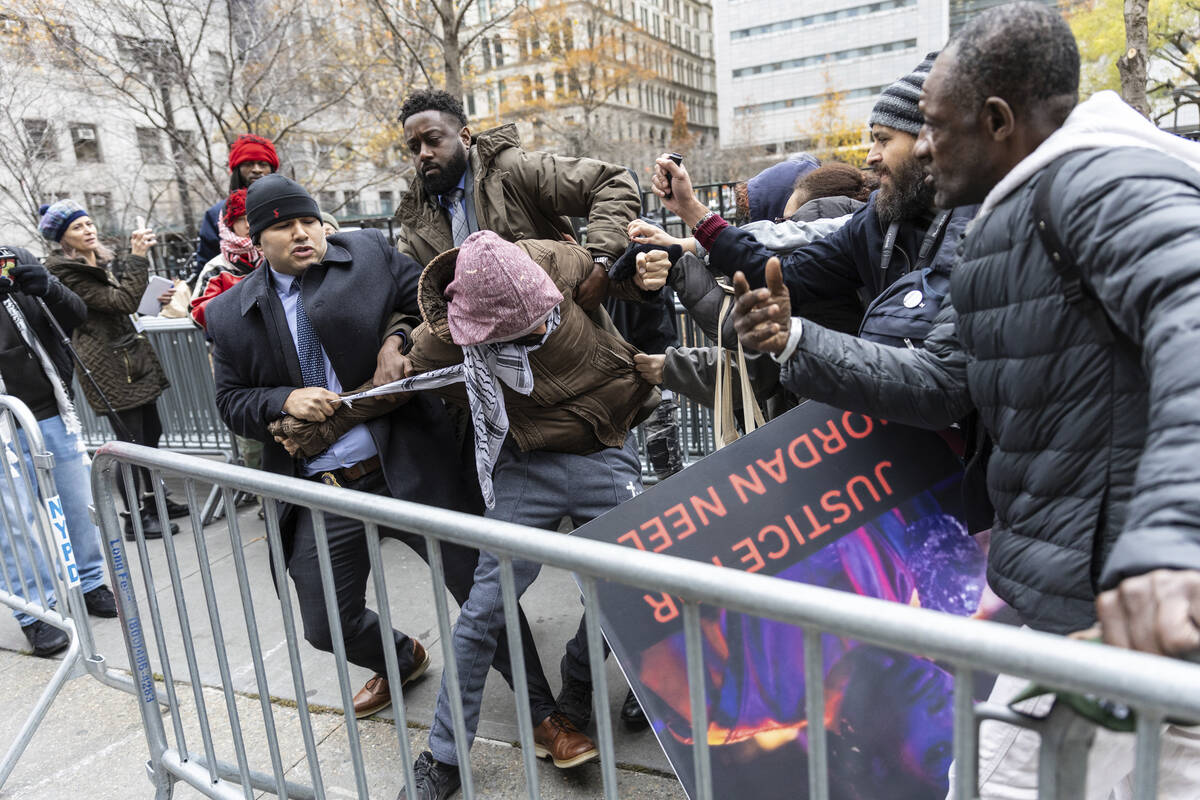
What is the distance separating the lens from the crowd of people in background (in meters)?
1.38

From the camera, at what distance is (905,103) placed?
92.3 inches

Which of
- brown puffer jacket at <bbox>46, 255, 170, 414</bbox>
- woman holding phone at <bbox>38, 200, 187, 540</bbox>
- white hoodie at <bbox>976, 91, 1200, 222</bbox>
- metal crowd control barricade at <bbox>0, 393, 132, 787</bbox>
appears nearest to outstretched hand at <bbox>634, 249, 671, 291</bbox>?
white hoodie at <bbox>976, 91, 1200, 222</bbox>

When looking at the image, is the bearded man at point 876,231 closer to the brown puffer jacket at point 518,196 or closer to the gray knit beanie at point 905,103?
the gray knit beanie at point 905,103

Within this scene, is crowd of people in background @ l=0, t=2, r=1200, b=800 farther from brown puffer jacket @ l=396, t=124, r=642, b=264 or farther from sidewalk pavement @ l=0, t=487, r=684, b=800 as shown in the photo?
sidewalk pavement @ l=0, t=487, r=684, b=800

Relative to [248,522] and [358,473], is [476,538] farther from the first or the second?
[248,522]

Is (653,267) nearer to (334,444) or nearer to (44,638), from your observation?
(334,444)

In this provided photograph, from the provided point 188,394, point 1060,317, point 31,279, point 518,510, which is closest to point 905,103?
point 1060,317

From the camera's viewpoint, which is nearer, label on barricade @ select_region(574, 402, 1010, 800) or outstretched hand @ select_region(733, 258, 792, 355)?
outstretched hand @ select_region(733, 258, 792, 355)

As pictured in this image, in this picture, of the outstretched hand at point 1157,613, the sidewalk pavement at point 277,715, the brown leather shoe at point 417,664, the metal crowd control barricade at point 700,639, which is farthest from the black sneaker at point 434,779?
the outstretched hand at point 1157,613

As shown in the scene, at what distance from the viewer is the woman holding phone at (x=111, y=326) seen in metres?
5.21

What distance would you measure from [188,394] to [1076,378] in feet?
22.1

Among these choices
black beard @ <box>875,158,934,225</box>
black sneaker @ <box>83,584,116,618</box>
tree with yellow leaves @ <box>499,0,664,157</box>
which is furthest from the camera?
tree with yellow leaves @ <box>499,0,664,157</box>

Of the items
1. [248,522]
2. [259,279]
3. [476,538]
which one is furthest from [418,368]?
[248,522]

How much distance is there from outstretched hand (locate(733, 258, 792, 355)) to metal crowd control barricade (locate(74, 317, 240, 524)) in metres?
5.49
